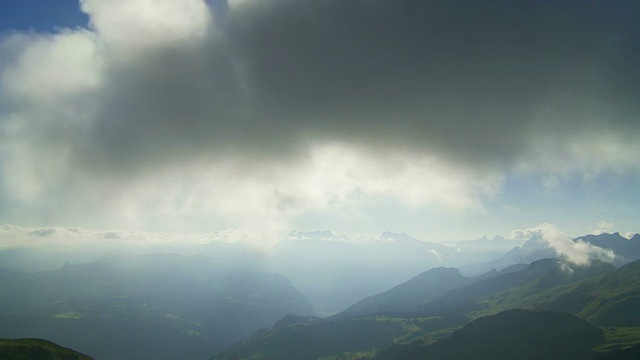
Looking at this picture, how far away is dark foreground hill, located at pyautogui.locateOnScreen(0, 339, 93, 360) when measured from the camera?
433ft

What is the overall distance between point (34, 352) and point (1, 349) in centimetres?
1119

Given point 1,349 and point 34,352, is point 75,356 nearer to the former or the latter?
point 34,352

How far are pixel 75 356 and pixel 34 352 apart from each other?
602 inches

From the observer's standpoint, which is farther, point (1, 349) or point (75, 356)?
point (75, 356)

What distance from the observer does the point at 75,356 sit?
485ft

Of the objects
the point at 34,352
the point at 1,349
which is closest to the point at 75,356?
the point at 34,352

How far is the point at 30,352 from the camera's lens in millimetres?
138500

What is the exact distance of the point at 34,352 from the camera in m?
140

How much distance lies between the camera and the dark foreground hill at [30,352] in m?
132

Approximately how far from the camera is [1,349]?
442 ft
